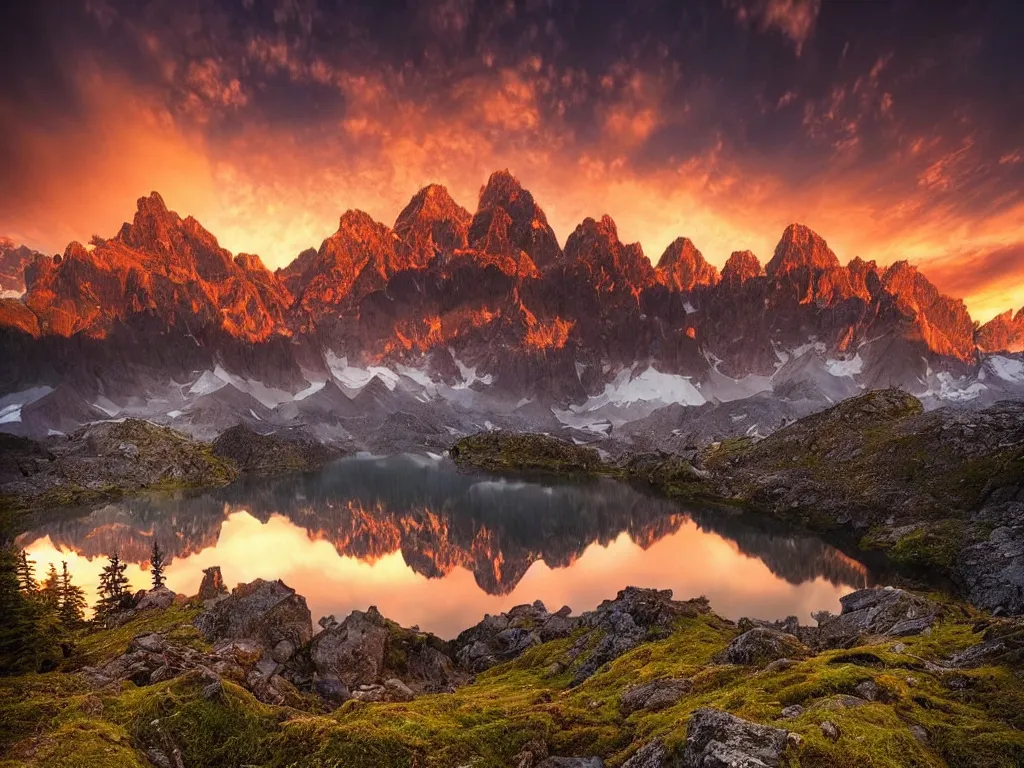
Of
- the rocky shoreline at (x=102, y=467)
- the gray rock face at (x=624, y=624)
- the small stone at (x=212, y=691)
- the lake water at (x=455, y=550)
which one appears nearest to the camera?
the small stone at (x=212, y=691)

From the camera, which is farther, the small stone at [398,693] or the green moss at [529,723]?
the small stone at [398,693]

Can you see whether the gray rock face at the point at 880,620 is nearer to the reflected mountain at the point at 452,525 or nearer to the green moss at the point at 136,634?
the reflected mountain at the point at 452,525

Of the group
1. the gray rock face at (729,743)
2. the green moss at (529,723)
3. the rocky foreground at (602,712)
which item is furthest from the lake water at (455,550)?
the gray rock face at (729,743)

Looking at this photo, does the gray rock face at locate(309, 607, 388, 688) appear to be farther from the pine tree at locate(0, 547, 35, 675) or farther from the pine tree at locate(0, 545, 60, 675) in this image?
the pine tree at locate(0, 547, 35, 675)

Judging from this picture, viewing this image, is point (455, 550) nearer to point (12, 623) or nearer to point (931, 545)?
point (12, 623)

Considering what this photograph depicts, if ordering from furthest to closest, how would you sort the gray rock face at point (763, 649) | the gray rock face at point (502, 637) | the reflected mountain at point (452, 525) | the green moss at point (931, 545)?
the reflected mountain at point (452, 525) → the green moss at point (931, 545) → the gray rock face at point (502, 637) → the gray rock face at point (763, 649)

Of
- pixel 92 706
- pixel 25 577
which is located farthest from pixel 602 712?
pixel 25 577

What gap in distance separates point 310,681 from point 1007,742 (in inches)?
1283

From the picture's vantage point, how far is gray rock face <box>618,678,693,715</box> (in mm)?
16859

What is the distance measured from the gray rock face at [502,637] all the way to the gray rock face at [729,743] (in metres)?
31.7

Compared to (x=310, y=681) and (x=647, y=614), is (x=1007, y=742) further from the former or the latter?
(x=310, y=681)

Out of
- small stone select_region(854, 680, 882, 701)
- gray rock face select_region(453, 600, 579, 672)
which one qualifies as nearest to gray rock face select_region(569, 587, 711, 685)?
gray rock face select_region(453, 600, 579, 672)

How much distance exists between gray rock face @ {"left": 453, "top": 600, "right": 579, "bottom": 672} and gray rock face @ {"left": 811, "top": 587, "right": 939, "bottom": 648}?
1803cm

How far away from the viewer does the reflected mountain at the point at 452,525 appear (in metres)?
78.5
